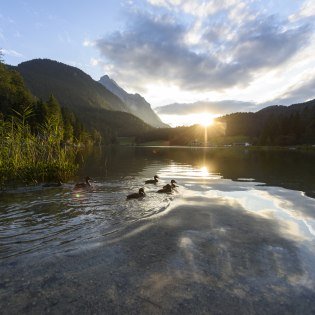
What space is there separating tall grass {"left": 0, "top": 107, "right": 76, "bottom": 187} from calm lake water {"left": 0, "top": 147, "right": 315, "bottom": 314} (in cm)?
434

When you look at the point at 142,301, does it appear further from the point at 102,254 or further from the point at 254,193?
the point at 254,193

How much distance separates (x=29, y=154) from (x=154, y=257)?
16375mm

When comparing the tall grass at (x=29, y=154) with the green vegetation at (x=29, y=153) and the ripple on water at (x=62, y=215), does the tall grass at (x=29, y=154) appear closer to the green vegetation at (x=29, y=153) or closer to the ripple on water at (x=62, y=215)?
the green vegetation at (x=29, y=153)

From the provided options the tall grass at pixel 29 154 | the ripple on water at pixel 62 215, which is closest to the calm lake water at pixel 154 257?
the ripple on water at pixel 62 215

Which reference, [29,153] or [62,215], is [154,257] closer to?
[62,215]

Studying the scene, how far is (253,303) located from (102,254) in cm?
461

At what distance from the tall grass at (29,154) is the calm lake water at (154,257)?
14.2 feet

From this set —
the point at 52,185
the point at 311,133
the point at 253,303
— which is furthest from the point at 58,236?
the point at 311,133

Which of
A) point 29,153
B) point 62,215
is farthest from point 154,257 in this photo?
point 29,153

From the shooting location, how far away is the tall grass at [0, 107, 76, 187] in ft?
67.0

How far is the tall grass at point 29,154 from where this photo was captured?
20.4 metres

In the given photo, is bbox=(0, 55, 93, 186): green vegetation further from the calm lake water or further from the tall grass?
the calm lake water

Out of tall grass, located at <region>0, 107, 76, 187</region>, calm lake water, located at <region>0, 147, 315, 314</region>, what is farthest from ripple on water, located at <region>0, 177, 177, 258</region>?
tall grass, located at <region>0, 107, 76, 187</region>

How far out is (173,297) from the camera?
21.9 ft
